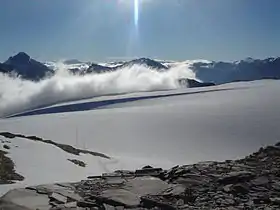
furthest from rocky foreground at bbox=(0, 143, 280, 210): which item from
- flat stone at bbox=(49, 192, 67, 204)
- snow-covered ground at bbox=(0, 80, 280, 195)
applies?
snow-covered ground at bbox=(0, 80, 280, 195)

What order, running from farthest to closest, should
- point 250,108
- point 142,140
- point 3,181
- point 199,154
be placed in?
1. point 250,108
2. point 142,140
3. point 199,154
4. point 3,181

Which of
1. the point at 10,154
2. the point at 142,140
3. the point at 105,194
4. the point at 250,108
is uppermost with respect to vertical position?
the point at 250,108

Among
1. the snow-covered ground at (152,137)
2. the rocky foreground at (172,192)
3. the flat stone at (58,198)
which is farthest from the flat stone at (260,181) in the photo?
the snow-covered ground at (152,137)

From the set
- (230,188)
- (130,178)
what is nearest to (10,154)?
(130,178)

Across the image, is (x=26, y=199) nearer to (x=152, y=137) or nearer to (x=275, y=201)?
(x=275, y=201)

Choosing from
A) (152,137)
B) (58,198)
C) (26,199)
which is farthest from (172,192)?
(152,137)

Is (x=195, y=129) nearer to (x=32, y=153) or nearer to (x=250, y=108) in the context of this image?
(x=250, y=108)
